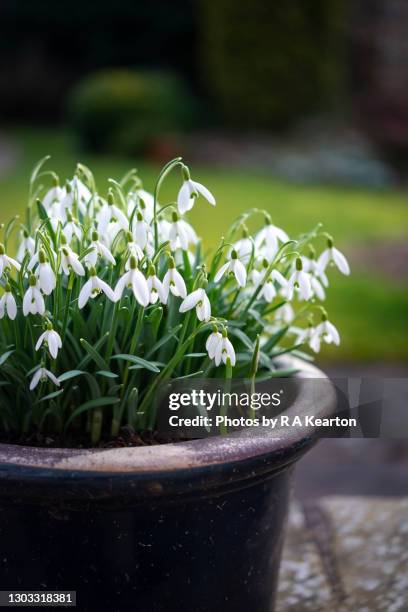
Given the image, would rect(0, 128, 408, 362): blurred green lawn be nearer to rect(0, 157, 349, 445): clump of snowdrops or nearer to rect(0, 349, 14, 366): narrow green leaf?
rect(0, 157, 349, 445): clump of snowdrops

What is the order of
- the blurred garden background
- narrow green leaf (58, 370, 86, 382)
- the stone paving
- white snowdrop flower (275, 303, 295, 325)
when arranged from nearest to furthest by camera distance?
narrow green leaf (58, 370, 86, 382) < white snowdrop flower (275, 303, 295, 325) < the stone paving < the blurred garden background

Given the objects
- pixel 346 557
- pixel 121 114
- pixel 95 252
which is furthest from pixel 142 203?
pixel 121 114

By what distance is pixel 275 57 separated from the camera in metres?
10.7

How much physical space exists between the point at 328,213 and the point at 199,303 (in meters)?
5.77

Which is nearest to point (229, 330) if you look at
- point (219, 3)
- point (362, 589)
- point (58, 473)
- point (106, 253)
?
point (106, 253)

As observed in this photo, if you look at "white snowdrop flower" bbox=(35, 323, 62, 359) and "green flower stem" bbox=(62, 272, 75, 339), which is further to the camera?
"green flower stem" bbox=(62, 272, 75, 339)

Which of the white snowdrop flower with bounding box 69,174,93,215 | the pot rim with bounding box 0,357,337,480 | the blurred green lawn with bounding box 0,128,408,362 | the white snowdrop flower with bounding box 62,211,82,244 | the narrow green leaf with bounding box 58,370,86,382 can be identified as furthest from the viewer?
the blurred green lawn with bounding box 0,128,408,362

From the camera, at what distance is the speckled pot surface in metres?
1.52

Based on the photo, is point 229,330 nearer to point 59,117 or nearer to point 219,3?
point 219,3

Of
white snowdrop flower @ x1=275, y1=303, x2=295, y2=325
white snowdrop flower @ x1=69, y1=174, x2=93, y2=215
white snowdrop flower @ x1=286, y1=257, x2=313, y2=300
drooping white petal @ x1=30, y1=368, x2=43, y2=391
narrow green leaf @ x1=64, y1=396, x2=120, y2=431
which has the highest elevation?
white snowdrop flower @ x1=69, y1=174, x2=93, y2=215

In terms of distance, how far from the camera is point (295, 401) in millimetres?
1869

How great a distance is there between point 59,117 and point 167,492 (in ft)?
40.0

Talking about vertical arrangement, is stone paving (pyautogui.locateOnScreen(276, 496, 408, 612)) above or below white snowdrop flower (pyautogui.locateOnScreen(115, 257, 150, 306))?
below

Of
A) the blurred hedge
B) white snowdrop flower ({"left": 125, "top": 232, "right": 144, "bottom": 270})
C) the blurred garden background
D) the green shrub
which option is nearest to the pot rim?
white snowdrop flower ({"left": 125, "top": 232, "right": 144, "bottom": 270})
